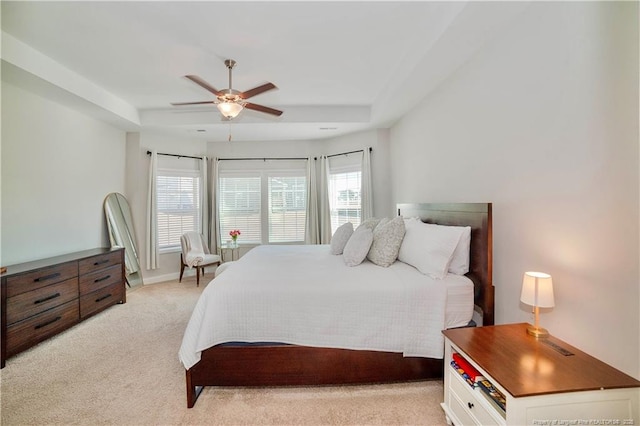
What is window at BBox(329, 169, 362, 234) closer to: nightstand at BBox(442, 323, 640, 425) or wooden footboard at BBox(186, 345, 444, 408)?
wooden footboard at BBox(186, 345, 444, 408)

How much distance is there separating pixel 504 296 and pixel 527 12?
1959mm

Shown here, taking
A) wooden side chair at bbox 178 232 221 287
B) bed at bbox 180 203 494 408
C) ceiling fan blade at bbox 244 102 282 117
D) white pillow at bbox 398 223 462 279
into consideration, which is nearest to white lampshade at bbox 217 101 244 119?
ceiling fan blade at bbox 244 102 282 117

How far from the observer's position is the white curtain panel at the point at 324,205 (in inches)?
201

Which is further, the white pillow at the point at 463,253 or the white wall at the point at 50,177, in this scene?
the white wall at the point at 50,177

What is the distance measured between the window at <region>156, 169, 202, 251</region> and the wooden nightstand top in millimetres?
4765

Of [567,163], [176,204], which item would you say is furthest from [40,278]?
[567,163]

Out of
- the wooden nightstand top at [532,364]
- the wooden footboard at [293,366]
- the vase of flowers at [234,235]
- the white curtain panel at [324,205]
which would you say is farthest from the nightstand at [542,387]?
the vase of flowers at [234,235]

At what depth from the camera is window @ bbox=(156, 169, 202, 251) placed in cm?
479

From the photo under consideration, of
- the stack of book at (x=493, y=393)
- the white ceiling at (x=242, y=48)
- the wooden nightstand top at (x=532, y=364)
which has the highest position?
the white ceiling at (x=242, y=48)

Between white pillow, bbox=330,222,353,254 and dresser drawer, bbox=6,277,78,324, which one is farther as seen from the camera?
white pillow, bbox=330,222,353,254

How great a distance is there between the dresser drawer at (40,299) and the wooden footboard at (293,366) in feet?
6.10

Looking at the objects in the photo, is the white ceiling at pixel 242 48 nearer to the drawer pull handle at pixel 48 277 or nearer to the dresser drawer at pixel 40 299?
the drawer pull handle at pixel 48 277

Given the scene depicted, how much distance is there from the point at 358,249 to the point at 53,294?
9.98 ft

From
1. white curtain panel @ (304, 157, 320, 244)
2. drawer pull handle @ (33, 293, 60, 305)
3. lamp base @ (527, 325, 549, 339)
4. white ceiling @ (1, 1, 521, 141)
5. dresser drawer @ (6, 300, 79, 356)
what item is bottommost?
dresser drawer @ (6, 300, 79, 356)
